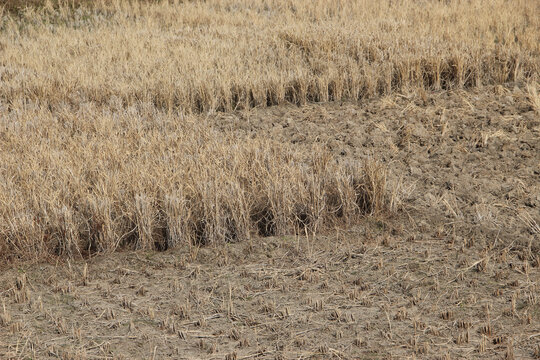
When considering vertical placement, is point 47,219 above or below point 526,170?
above

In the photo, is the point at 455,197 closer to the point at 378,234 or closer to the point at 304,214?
the point at 378,234

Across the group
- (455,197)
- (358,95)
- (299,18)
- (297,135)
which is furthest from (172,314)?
(299,18)

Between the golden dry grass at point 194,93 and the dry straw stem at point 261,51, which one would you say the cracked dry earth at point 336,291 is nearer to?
the golden dry grass at point 194,93

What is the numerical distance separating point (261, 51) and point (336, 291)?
6176 millimetres

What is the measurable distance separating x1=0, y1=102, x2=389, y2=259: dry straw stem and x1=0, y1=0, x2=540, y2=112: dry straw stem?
1.93 metres

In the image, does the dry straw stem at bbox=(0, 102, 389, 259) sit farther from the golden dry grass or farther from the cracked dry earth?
the cracked dry earth

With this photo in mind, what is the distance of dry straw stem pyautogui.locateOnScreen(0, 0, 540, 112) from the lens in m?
8.07

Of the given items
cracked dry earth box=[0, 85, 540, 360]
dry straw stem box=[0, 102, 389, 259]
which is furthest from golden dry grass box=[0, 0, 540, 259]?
cracked dry earth box=[0, 85, 540, 360]

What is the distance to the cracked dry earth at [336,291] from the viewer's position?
3.54 metres

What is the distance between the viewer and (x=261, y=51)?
9.68m

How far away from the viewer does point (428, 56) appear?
331 inches

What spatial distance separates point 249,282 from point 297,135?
2855 mm

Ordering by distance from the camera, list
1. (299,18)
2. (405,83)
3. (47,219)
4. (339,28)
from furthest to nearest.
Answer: (299,18), (339,28), (405,83), (47,219)

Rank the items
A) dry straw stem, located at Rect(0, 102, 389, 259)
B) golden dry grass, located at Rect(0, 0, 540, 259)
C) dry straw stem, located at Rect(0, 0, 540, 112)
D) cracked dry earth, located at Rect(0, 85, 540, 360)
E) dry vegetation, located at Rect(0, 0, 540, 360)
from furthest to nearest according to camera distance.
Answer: dry straw stem, located at Rect(0, 0, 540, 112) → golden dry grass, located at Rect(0, 0, 540, 259) → dry straw stem, located at Rect(0, 102, 389, 259) → dry vegetation, located at Rect(0, 0, 540, 360) → cracked dry earth, located at Rect(0, 85, 540, 360)
